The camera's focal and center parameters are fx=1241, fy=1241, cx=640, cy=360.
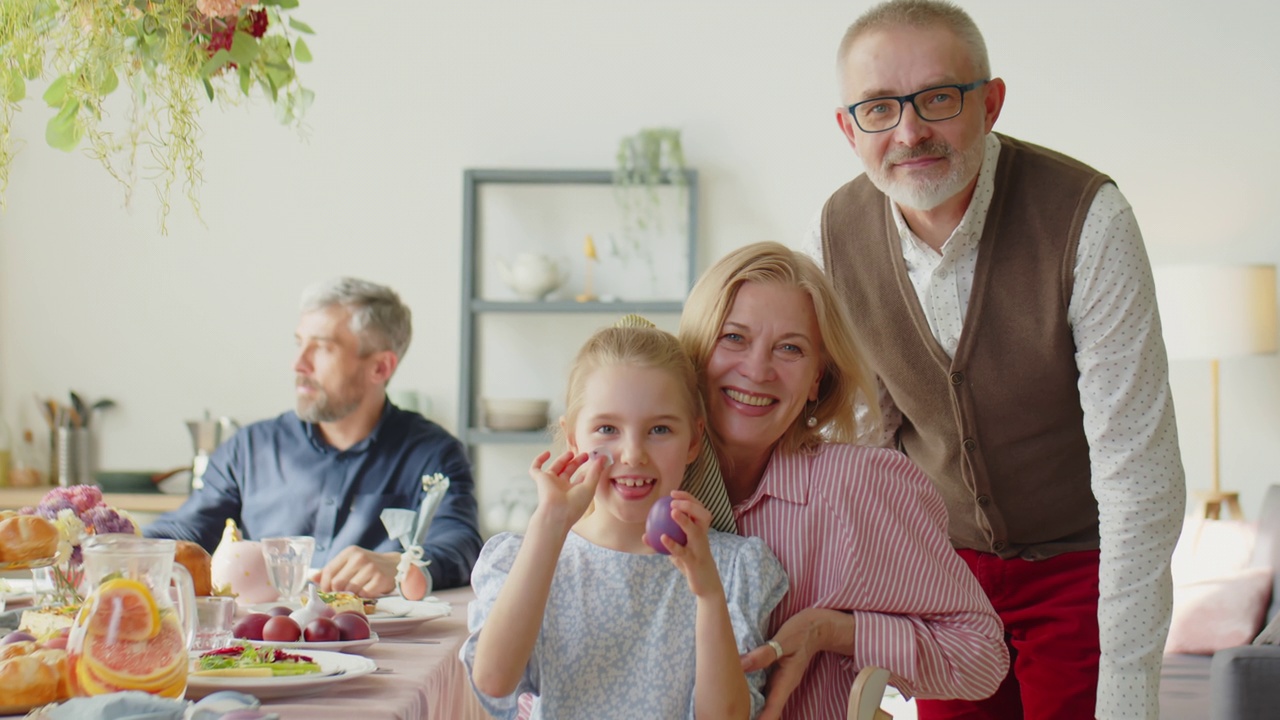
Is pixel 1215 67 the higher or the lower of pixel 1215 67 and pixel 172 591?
the higher

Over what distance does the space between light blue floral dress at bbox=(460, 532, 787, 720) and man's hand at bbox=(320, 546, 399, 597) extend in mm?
689

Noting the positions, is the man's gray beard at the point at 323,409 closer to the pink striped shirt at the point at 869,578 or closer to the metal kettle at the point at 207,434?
the pink striped shirt at the point at 869,578

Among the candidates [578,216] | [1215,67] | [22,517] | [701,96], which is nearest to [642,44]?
[701,96]

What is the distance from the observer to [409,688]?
4.92ft

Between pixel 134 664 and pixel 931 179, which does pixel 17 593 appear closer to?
pixel 134 664

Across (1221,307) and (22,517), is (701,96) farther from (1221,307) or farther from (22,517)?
(22,517)

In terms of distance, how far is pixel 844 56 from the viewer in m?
1.86

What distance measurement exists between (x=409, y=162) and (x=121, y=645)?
12.7 ft

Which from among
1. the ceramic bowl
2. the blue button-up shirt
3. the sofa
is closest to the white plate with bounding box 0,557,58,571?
the blue button-up shirt

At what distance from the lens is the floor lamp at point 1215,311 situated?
13.8 ft

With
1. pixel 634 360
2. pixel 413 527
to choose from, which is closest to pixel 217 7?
pixel 634 360

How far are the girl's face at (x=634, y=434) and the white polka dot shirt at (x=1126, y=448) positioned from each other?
743 millimetres

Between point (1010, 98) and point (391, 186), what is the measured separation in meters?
2.43

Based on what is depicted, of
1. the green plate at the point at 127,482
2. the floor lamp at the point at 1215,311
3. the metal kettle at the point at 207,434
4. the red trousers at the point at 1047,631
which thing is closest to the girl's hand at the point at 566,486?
the red trousers at the point at 1047,631
